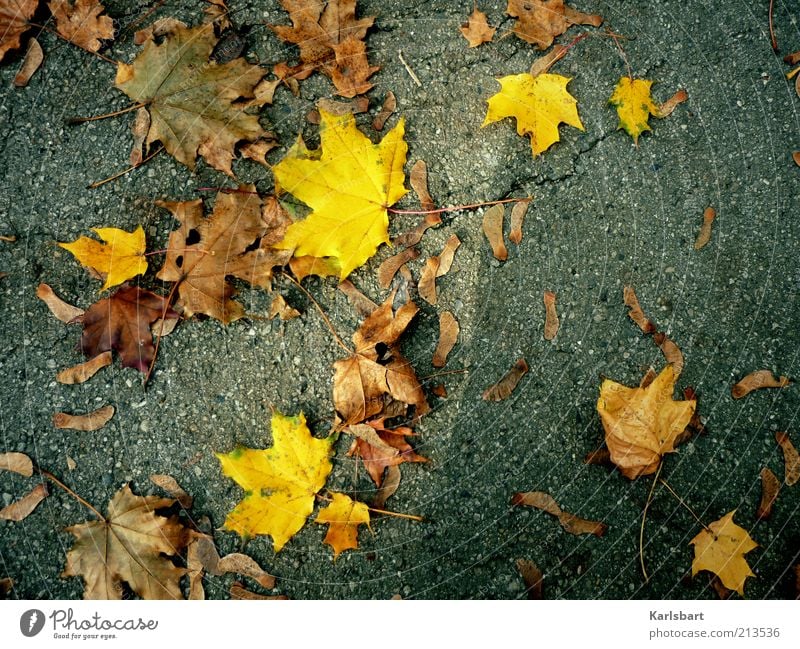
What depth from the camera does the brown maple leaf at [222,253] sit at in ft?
6.87

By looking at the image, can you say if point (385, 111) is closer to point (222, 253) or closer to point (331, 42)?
point (331, 42)

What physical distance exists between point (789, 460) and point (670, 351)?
52 cm

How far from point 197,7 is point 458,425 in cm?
177

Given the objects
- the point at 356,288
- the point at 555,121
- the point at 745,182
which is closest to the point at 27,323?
the point at 356,288


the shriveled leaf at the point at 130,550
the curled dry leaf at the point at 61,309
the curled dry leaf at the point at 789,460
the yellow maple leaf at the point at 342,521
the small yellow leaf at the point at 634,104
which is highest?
the small yellow leaf at the point at 634,104

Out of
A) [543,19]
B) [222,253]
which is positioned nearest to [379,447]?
[222,253]

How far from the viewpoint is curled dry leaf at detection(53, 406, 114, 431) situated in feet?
6.95

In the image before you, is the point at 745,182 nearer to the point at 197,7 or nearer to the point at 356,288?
the point at 356,288

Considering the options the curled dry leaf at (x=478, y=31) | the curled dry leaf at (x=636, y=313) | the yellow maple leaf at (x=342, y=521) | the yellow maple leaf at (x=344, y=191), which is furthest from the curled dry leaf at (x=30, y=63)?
the curled dry leaf at (x=636, y=313)

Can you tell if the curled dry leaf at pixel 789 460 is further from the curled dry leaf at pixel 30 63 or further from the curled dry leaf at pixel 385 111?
Answer: the curled dry leaf at pixel 30 63

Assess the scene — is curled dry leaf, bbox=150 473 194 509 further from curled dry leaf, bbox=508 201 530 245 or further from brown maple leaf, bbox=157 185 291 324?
curled dry leaf, bbox=508 201 530 245

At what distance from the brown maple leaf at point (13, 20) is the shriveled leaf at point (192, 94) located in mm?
394

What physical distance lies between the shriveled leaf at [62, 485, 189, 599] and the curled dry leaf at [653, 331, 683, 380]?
1.70m

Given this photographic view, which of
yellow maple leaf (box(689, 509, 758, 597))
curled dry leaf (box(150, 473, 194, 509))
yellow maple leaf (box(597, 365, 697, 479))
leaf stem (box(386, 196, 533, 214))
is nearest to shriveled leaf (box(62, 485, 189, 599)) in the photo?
curled dry leaf (box(150, 473, 194, 509))
